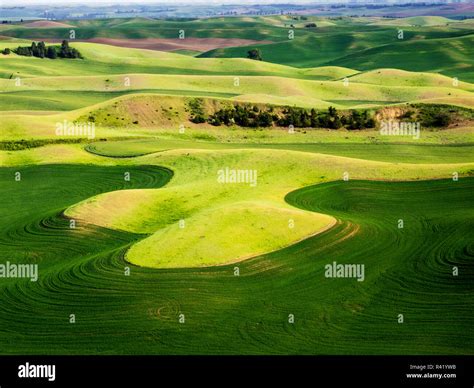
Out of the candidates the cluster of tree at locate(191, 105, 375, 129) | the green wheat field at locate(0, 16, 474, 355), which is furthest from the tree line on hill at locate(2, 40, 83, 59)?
the cluster of tree at locate(191, 105, 375, 129)

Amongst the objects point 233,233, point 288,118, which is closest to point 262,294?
point 233,233

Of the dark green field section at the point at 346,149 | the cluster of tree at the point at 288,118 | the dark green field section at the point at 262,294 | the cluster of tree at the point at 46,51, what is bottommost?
the dark green field section at the point at 262,294

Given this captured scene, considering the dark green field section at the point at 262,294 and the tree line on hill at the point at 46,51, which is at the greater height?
the tree line on hill at the point at 46,51

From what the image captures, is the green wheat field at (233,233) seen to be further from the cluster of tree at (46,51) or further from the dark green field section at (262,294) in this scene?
the cluster of tree at (46,51)

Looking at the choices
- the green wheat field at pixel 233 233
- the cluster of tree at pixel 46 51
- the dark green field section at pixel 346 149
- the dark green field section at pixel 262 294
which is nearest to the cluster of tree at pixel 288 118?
the green wheat field at pixel 233 233

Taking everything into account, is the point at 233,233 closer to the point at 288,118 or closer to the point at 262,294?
the point at 262,294
